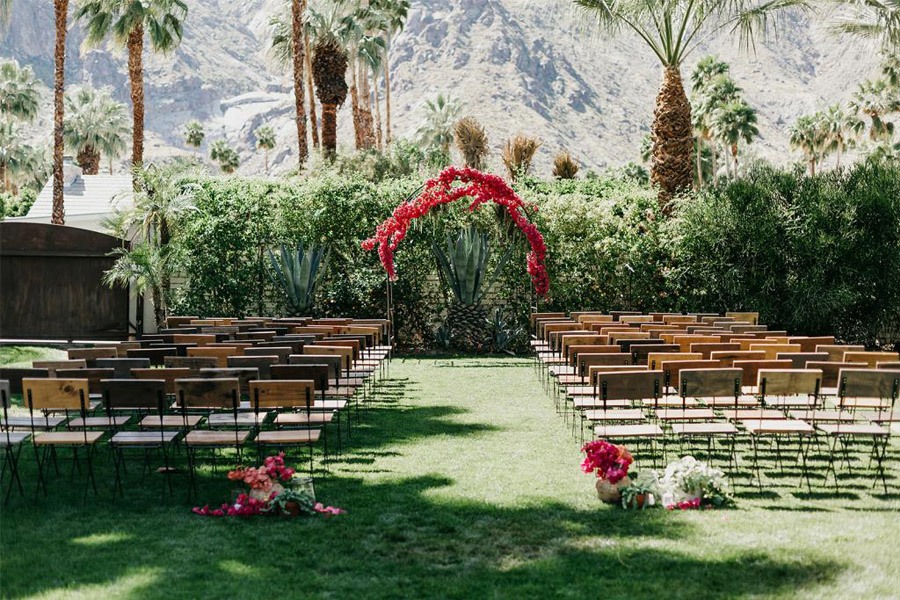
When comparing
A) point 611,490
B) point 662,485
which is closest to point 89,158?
point 611,490

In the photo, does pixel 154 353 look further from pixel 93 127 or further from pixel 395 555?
pixel 93 127

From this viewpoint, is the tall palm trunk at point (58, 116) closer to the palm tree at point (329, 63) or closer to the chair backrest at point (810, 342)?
the palm tree at point (329, 63)

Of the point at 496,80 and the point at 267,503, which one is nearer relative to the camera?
the point at 267,503

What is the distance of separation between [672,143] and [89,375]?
13234mm

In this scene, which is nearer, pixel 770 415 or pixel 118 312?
pixel 770 415

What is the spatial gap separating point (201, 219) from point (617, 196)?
8.05 m

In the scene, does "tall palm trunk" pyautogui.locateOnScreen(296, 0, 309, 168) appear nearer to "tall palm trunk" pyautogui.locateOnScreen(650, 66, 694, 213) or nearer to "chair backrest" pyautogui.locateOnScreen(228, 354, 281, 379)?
"tall palm trunk" pyautogui.locateOnScreen(650, 66, 694, 213)

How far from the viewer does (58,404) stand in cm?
771

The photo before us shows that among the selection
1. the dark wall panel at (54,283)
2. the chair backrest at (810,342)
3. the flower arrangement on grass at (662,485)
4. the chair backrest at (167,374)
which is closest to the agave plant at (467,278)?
the dark wall panel at (54,283)

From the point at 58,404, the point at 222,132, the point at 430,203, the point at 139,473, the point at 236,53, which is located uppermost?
the point at 236,53

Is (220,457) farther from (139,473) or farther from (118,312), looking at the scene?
(118,312)

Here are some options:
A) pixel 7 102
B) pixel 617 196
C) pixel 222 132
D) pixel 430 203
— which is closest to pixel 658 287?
pixel 617 196

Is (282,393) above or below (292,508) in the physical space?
above

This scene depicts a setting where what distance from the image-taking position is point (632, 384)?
802 centimetres
